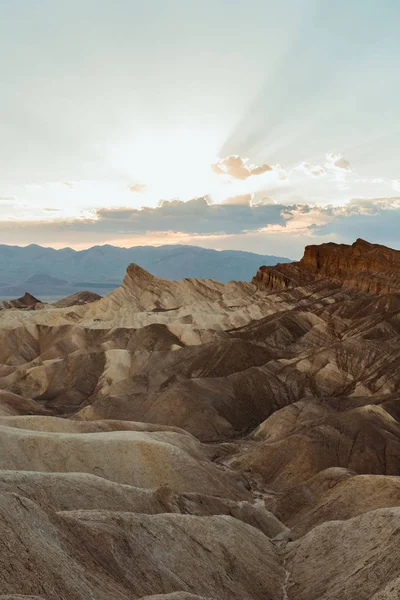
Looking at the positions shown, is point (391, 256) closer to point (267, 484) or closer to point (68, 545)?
point (267, 484)

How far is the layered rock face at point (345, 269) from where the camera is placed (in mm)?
120062

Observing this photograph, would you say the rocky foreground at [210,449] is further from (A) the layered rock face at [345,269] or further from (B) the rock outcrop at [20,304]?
(B) the rock outcrop at [20,304]

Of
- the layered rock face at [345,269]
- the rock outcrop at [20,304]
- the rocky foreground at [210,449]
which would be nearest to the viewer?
the rocky foreground at [210,449]

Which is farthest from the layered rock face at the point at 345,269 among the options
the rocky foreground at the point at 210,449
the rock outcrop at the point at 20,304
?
the rock outcrop at the point at 20,304

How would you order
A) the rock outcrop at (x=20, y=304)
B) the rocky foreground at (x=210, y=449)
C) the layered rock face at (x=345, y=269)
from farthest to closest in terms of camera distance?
the rock outcrop at (x=20, y=304) < the layered rock face at (x=345, y=269) < the rocky foreground at (x=210, y=449)

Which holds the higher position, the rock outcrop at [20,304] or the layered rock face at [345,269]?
the layered rock face at [345,269]

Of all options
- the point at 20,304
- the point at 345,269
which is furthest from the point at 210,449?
the point at 20,304

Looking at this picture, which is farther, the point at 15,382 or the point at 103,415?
the point at 15,382

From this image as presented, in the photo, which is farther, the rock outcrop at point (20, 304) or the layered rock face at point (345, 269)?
the rock outcrop at point (20, 304)

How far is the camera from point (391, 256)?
124875mm

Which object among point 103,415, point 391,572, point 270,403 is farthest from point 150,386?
point 391,572

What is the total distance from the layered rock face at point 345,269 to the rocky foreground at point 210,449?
691 millimetres

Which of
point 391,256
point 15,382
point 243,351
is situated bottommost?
point 15,382

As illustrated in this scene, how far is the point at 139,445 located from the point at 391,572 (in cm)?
2264
